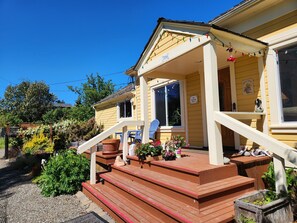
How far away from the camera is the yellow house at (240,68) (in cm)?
318

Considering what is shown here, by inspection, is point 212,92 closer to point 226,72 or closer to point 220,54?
point 220,54

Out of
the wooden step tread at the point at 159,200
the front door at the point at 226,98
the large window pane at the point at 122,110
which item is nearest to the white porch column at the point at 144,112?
the wooden step tread at the point at 159,200

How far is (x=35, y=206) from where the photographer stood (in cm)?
391

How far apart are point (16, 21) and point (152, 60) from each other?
1154cm

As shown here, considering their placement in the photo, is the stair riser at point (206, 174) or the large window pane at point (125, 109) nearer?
the stair riser at point (206, 174)

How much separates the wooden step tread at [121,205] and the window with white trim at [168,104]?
11.2 ft

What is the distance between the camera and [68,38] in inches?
662

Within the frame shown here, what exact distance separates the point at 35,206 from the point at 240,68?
5321mm

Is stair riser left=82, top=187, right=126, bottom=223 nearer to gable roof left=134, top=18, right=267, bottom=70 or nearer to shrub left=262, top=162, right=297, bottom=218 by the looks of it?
shrub left=262, top=162, right=297, bottom=218

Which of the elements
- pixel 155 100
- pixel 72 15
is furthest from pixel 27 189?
pixel 72 15

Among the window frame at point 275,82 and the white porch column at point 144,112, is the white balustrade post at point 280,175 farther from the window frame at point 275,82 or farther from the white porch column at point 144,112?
the white porch column at point 144,112

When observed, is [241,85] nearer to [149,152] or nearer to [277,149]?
[277,149]

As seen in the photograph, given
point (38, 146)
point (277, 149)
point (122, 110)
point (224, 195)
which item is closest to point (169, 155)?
point (224, 195)

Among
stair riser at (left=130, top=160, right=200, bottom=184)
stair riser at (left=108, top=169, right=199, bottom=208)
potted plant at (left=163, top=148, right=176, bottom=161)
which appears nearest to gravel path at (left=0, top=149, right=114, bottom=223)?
stair riser at (left=108, top=169, right=199, bottom=208)
